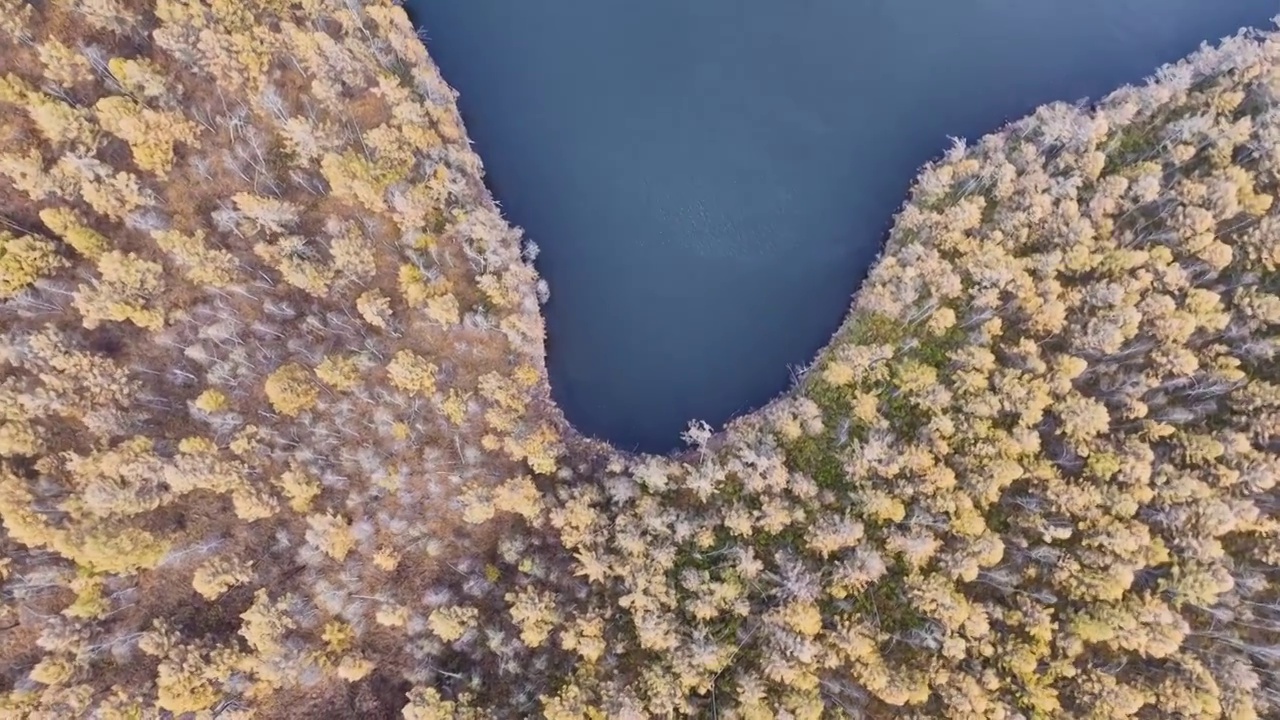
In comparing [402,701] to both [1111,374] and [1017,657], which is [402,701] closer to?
[1017,657]

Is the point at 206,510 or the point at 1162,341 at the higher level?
the point at 1162,341

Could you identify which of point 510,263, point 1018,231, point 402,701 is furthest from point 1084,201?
point 402,701

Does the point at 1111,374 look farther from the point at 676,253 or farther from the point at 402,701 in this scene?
the point at 402,701

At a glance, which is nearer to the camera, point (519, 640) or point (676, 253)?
point (519, 640)

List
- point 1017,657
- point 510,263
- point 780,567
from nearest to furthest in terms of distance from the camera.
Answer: point 1017,657 → point 780,567 → point 510,263

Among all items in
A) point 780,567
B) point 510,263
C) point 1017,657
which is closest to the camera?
point 1017,657

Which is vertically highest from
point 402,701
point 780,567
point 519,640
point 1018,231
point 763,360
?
point 1018,231
